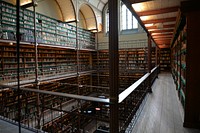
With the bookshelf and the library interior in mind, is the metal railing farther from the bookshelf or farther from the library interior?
the bookshelf

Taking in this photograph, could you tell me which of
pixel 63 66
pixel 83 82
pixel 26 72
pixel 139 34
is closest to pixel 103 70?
pixel 83 82

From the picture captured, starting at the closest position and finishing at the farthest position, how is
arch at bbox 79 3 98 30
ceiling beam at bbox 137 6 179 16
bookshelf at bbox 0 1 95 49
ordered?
1. ceiling beam at bbox 137 6 179 16
2. bookshelf at bbox 0 1 95 49
3. arch at bbox 79 3 98 30

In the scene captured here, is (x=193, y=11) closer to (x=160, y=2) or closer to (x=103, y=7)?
(x=160, y=2)

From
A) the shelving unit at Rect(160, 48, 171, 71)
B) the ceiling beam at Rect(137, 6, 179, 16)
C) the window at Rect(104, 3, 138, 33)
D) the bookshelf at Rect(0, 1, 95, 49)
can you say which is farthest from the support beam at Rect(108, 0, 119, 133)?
the window at Rect(104, 3, 138, 33)

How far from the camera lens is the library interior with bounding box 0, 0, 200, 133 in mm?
1787

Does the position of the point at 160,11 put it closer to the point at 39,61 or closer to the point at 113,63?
the point at 113,63

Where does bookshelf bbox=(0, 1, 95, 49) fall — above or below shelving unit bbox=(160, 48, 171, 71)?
above

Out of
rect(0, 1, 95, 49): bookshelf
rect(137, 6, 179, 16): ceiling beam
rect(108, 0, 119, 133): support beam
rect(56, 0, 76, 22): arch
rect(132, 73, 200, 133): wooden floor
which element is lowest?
rect(132, 73, 200, 133): wooden floor

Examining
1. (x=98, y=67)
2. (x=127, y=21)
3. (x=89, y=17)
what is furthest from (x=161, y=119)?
(x=127, y=21)

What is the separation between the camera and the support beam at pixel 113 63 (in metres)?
1.35

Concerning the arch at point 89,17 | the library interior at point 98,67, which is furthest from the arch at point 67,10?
the arch at point 89,17

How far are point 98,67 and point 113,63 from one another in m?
9.71

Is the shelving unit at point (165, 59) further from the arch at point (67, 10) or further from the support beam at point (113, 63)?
the support beam at point (113, 63)

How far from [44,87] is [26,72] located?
1453 mm
